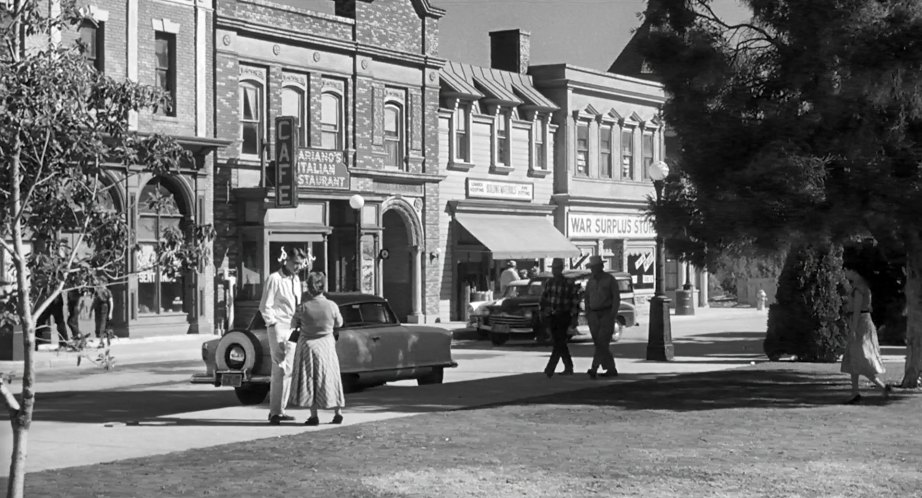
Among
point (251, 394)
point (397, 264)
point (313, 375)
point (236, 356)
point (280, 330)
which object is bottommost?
point (251, 394)

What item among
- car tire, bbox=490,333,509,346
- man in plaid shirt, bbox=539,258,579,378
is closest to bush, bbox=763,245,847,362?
man in plaid shirt, bbox=539,258,579,378

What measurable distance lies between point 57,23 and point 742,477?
6.24 m

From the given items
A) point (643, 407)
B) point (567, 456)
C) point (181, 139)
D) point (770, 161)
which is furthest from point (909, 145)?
point (181, 139)

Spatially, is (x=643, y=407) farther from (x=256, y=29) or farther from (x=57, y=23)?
(x=256, y=29)

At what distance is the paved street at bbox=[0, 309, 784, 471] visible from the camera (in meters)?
13.1

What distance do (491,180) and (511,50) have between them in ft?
23.4

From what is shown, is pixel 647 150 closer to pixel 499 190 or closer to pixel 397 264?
pixel 499 190

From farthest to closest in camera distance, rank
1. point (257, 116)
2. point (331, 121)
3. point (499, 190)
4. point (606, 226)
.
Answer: point (606, 226)
point (499, 190)
point (331, 121)
point (257, 116)

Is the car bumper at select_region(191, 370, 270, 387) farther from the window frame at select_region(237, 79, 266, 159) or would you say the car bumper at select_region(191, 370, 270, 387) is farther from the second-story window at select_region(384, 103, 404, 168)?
the second-story window at select_region(384, 103, 404, 168)

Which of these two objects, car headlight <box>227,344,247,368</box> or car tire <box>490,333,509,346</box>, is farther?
car tire <box>490,333,509,346</box>

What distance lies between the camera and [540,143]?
4900 cm

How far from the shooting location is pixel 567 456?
12031 mm

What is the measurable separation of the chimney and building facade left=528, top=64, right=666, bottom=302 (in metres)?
0.76

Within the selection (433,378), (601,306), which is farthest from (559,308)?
(433,378)
